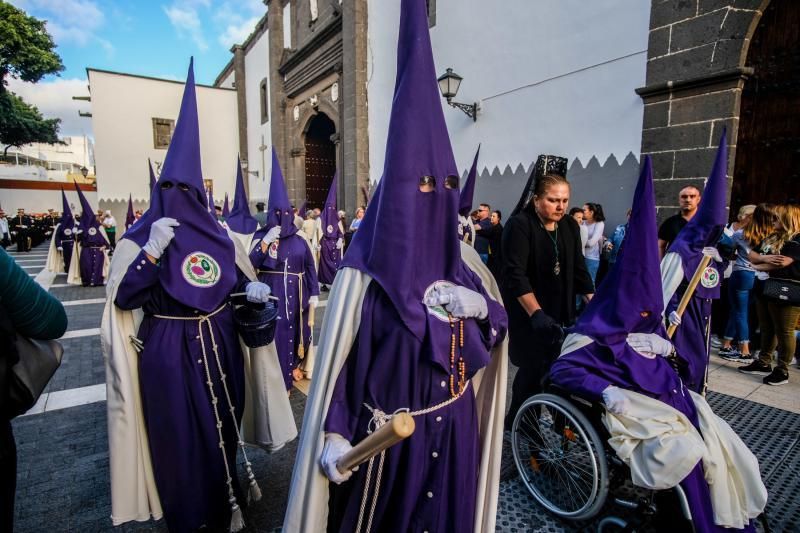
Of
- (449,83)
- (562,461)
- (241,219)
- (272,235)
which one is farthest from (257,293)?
(449,83)

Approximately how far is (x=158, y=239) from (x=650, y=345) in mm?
2823

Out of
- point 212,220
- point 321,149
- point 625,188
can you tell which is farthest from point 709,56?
point 321,149

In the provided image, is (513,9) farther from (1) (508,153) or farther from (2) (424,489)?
(2) (424,489)

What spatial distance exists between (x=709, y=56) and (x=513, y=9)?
4173 mm

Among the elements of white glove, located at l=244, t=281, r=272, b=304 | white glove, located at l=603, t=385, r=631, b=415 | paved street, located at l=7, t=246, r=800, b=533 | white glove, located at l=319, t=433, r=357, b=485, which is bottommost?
paved street, located at l=7, t=246, r=800, b=533

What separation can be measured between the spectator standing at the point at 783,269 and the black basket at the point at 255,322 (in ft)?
16.8

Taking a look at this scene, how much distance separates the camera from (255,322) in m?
2.60

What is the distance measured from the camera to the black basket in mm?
2594

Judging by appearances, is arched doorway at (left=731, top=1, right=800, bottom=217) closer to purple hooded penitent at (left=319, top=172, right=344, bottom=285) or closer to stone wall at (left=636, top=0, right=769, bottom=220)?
stone wall at (left=636, top=0, right=769, bottom=220)

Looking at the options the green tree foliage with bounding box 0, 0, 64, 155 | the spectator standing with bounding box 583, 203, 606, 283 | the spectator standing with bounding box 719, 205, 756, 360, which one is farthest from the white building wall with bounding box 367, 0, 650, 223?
the green tree foliage with bounding box 0, 0, 64, 155

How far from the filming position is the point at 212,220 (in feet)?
8.70

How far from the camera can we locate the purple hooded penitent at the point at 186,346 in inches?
95.1

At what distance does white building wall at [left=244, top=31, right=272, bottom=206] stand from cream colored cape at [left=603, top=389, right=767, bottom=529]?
21.4 metres

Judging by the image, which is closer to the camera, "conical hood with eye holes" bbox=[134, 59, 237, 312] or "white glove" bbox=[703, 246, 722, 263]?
"conical hood with eye holes" bbox=[134, 59, 237, 312]
